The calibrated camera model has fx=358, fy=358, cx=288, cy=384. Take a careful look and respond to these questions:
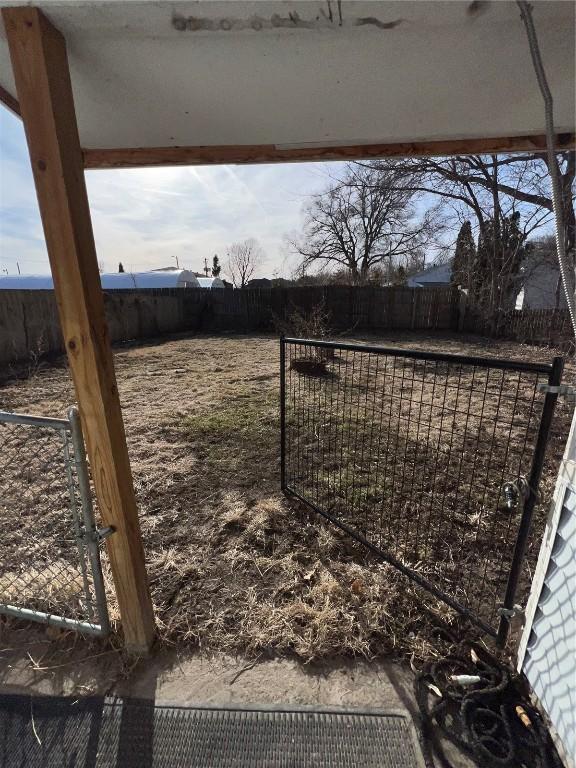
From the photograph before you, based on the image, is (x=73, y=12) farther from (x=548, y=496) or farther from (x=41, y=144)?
(x=548, y=496)

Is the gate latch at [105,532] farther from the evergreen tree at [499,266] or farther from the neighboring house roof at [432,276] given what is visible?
the neighboring house roof at [432,276]

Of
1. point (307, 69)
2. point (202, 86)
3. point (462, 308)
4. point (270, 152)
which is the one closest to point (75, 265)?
point (202, 86)

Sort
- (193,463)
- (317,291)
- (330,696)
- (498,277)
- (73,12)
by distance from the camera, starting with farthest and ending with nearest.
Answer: (317,291), (498,277), (193,463), (330,696), (73,12)

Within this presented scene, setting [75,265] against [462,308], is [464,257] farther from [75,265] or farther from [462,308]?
[75,265]

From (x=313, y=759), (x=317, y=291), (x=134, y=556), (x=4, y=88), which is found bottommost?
(x=313, y=759)

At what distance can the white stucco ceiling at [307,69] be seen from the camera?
985mm

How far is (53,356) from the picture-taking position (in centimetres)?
730

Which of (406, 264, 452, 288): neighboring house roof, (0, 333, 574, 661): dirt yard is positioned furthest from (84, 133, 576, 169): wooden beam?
(406, 264, 452, 288): neighboring house roof

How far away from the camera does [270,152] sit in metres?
2.05

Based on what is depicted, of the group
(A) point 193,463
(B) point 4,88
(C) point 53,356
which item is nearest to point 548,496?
(A) point 193,463

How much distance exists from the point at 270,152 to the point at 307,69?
0.84 meters

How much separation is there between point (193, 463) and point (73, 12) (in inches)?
109

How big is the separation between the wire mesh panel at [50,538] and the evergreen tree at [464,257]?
45.3ft

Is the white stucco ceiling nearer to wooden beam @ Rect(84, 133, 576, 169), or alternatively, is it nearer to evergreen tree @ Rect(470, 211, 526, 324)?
wooden beam @ Rect(84, 133, 576, 169)
